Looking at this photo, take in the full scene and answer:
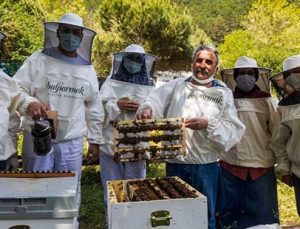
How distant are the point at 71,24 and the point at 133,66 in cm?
61

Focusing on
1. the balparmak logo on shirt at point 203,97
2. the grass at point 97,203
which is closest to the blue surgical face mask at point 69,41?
the balparmak logo on shirt at point 203,97

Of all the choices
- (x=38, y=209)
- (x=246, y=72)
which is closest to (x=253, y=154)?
(x=246, y=72)

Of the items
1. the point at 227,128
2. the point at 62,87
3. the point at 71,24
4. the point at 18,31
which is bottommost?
the point at 227,128

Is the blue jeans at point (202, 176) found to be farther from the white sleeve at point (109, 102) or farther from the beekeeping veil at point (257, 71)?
the beekeeping veil at point (257, 71)

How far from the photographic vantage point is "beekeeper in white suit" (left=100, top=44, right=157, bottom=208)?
367cm

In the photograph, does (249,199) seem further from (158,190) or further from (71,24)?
(71,24)

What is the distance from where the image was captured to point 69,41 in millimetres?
3391

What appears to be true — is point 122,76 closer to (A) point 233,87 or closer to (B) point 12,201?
(A) point 233,87

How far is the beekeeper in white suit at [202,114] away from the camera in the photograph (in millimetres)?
3215

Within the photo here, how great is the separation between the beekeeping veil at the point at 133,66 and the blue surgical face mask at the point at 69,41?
42cm

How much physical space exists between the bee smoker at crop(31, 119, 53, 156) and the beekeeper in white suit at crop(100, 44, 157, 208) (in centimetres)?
69

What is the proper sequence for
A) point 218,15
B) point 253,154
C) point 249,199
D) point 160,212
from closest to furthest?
point 160,212 → point 253,154 → point 249,199 → point 218,15

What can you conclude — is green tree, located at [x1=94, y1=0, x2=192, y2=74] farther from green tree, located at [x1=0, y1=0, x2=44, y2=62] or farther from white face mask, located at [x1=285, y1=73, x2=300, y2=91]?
white face mask, located at [x1=285, y1=73, x2=300, y2=91]

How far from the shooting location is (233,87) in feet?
12.1
